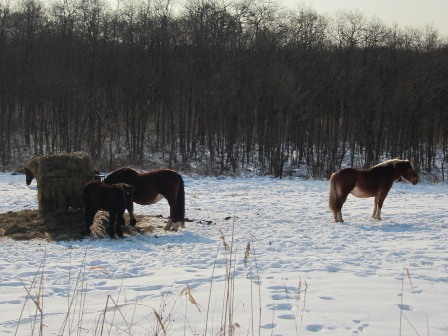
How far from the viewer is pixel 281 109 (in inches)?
1292

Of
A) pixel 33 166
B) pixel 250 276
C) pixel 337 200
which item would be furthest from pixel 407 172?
pixel 33 166

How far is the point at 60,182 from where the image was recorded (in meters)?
12.2

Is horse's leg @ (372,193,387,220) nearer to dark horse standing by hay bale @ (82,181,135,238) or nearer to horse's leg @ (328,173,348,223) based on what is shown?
horse's leg @ (328,173,348,223)

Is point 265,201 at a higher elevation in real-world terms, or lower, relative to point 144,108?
lower

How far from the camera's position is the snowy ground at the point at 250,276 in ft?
16.5

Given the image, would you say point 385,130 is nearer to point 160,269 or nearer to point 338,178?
point 338,178

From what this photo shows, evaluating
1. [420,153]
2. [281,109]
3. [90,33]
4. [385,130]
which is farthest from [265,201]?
[90,33]

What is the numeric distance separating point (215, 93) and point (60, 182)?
2283cm

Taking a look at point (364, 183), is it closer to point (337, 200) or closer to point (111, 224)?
point (337, 200)

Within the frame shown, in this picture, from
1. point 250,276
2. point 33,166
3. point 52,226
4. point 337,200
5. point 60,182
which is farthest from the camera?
point 33,166

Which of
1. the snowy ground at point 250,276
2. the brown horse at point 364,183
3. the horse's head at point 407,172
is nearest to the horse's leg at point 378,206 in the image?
the brown horse at point 364,183

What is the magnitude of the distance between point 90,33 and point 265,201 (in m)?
27.2

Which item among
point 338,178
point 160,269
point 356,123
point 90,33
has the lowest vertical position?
point 160,269

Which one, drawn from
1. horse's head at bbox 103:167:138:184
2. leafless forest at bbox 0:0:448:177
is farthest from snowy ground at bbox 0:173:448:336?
leafless forest at bbox 0:0:448:177
